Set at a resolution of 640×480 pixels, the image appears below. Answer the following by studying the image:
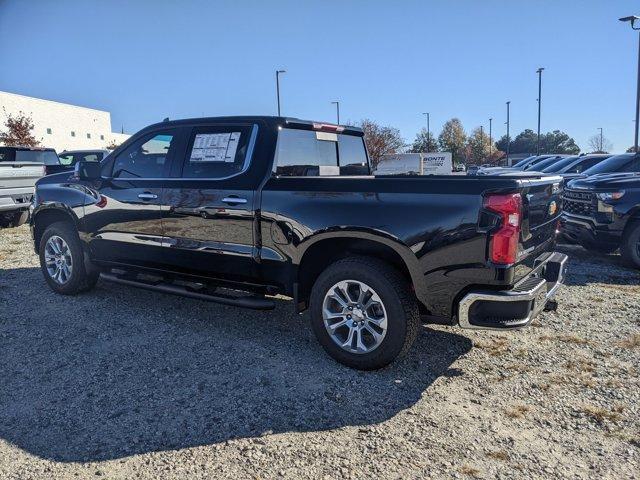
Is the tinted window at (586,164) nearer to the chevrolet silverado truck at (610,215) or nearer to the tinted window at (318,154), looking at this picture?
the chevrolet silverado truck at (610,215)

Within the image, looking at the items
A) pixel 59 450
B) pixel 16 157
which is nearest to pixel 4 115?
pixel 16 157

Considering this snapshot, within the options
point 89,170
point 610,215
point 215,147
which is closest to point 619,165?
point 610,215

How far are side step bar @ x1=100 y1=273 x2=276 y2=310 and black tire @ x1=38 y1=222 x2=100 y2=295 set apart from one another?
0.36 meters

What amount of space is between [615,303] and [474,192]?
3208mm

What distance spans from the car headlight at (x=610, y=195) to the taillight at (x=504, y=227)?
478 centimetres

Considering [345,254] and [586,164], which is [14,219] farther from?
[586,164]

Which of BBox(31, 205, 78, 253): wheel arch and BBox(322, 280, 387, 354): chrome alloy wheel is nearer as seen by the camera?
BBox(322, 280, 387, 354): chrome alloy wheel

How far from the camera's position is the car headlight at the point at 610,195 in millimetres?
6986

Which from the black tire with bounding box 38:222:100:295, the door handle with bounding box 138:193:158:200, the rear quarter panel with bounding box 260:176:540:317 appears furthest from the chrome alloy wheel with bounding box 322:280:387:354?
the black tire with bounding box 38:222:100:295

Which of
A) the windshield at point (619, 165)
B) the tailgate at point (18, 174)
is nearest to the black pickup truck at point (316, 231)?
the tailgate at point (18, 174)

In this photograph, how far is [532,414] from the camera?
3.12 meters

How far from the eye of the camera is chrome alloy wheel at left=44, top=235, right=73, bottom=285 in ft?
18.5

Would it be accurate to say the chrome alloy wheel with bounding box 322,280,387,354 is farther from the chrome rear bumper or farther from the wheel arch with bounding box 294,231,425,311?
A: the chrome rear bumper

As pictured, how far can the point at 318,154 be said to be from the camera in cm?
473
